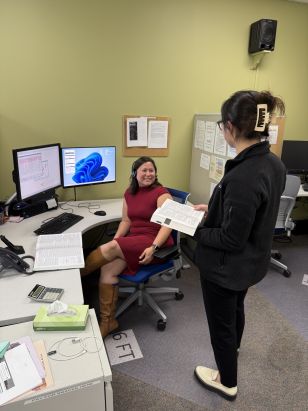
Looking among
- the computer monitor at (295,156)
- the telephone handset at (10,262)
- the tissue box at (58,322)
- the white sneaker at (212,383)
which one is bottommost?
the white sneaker at (212,383)

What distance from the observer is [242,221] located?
3.83 feet

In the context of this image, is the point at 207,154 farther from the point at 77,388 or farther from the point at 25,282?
the point at 77,388

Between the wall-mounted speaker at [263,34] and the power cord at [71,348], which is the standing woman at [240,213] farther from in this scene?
the wall-mounted speaker at [263,34]

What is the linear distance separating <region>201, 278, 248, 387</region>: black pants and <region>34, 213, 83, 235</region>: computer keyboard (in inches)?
43.2

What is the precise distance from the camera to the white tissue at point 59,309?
118 cm

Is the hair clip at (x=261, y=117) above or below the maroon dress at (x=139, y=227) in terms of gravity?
above

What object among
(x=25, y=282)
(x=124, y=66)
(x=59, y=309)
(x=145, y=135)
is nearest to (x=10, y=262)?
(x=25, y=282)

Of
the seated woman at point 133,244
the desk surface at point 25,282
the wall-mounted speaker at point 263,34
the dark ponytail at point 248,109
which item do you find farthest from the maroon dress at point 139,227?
the wall-mounted speaker at point 263,34

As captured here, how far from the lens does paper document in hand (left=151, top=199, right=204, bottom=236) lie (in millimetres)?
1443

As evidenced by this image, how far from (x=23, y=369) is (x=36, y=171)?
1.55 meters

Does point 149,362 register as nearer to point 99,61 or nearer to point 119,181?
point 119,181

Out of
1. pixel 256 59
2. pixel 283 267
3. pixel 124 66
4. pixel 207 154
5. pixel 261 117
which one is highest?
pixel 256 59

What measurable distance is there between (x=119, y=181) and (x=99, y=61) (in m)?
1.11

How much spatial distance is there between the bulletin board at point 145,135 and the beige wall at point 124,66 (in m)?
0.07
